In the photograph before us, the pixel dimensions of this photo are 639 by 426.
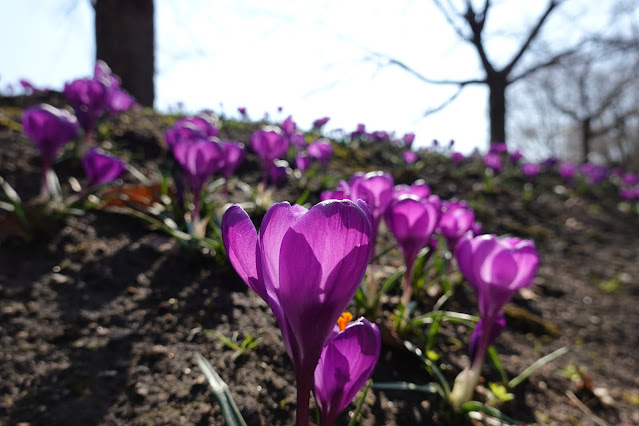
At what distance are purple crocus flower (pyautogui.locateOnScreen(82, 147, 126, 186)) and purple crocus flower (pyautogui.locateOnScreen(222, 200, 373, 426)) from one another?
1.79 metres

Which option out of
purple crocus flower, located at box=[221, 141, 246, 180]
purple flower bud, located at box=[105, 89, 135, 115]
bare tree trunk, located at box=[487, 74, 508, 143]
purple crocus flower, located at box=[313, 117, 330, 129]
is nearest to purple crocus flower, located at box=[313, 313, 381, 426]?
purple crocus flower, located at box=[221, 141, 246, 180]

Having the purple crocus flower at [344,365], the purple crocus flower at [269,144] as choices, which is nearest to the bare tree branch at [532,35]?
the purple crocus flower at [269,144]

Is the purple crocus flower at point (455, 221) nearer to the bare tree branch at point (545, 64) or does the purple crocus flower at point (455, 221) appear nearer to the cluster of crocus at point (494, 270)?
the cluster of crocus at point (494, 270)

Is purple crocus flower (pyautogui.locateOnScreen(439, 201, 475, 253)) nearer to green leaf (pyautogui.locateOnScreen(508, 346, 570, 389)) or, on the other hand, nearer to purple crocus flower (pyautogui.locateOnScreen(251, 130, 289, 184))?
green leaf (pyautogui.locateOnScreen(508, 346, 570, 389))

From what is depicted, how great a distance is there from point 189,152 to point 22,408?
42.5 inches

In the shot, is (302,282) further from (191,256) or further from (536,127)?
(536,127)

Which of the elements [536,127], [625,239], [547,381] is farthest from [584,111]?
[547,381]

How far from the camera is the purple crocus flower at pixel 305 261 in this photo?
503mm

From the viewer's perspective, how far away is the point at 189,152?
1812 millimetres

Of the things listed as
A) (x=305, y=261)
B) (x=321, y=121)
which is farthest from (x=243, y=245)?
(x=321, y=121)

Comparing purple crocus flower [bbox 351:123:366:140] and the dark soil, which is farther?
purple crocus flower [bbox 351:123:366:140]

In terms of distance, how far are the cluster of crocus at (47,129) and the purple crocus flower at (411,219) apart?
167 cm

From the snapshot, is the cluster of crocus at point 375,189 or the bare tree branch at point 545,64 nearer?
the cluster of crocus at point 375,189

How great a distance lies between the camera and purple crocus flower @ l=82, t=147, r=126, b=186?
2.05 metres
